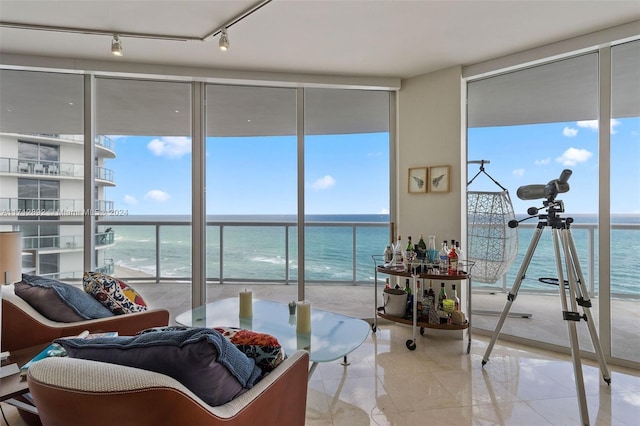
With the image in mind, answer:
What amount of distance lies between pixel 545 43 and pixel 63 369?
3.77 m

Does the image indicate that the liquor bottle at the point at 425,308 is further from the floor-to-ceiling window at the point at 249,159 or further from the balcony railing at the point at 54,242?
the balcony railing at the point at 54,242

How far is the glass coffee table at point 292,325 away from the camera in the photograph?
6.06 feet

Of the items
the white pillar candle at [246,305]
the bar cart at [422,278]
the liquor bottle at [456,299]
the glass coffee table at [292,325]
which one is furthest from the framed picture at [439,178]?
the white pillar candle at [246,305]

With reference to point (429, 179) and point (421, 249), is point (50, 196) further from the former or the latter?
point (429, 179)

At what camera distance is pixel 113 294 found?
7.61ft

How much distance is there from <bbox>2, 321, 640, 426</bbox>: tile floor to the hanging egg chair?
73cm

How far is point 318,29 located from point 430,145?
162cm

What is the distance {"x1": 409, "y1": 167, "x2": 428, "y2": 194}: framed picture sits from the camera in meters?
3.27

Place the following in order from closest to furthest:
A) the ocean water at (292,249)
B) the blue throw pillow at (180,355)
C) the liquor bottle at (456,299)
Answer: the blue throw pillow at (180,355), the ocean water at (292,249), the liquor bottle at (456,299)

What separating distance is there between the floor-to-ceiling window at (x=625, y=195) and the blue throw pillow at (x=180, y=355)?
123 inches

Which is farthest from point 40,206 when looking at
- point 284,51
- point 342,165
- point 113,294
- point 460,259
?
point 460,259

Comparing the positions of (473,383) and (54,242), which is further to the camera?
(54,242)

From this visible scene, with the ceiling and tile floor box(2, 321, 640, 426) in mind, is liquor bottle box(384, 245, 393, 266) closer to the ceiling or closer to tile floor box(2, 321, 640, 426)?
tile floor box(2, 321, 640, 426)

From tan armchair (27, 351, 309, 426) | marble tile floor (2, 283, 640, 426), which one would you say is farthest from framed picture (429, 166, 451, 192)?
tan armchair (27, 351, 309, 426)
